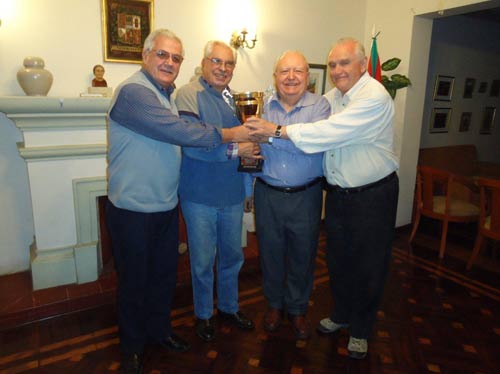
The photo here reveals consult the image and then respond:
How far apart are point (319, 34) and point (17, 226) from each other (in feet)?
10.4

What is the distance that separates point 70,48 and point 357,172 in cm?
207

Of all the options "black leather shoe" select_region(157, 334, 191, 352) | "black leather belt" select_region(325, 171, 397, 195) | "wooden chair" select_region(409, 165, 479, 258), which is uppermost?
"black leather belt" select_region(325, 171, 397, 195)

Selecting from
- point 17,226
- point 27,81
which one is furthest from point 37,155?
point 17,226

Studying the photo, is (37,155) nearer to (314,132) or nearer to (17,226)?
(17,226)

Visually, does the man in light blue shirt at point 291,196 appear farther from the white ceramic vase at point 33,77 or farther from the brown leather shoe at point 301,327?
the white ceramic vase at point 33,77

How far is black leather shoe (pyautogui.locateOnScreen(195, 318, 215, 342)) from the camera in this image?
204 cm

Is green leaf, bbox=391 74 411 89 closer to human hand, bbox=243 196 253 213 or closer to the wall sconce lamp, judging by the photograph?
the wall sconce lamp

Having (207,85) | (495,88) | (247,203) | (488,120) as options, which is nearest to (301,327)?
(247,203)

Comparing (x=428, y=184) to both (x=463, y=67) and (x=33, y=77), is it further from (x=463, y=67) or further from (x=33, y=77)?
(x=33, y=77)

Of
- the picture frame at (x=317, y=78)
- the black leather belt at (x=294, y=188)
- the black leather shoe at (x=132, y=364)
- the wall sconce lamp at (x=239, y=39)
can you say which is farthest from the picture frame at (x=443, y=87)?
the black leather shoe at (x=132, y=364)

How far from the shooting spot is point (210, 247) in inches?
75.9

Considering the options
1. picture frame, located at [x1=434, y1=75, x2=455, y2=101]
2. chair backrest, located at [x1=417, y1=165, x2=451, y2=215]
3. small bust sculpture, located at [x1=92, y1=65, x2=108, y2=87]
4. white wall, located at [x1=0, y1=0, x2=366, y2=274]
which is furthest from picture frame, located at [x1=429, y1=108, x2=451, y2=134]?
small bust sculpture, located at [x1=92, y1=65, x2=108, y2=87]

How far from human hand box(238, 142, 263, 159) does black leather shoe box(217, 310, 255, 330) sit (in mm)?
984

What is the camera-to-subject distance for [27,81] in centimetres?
219
